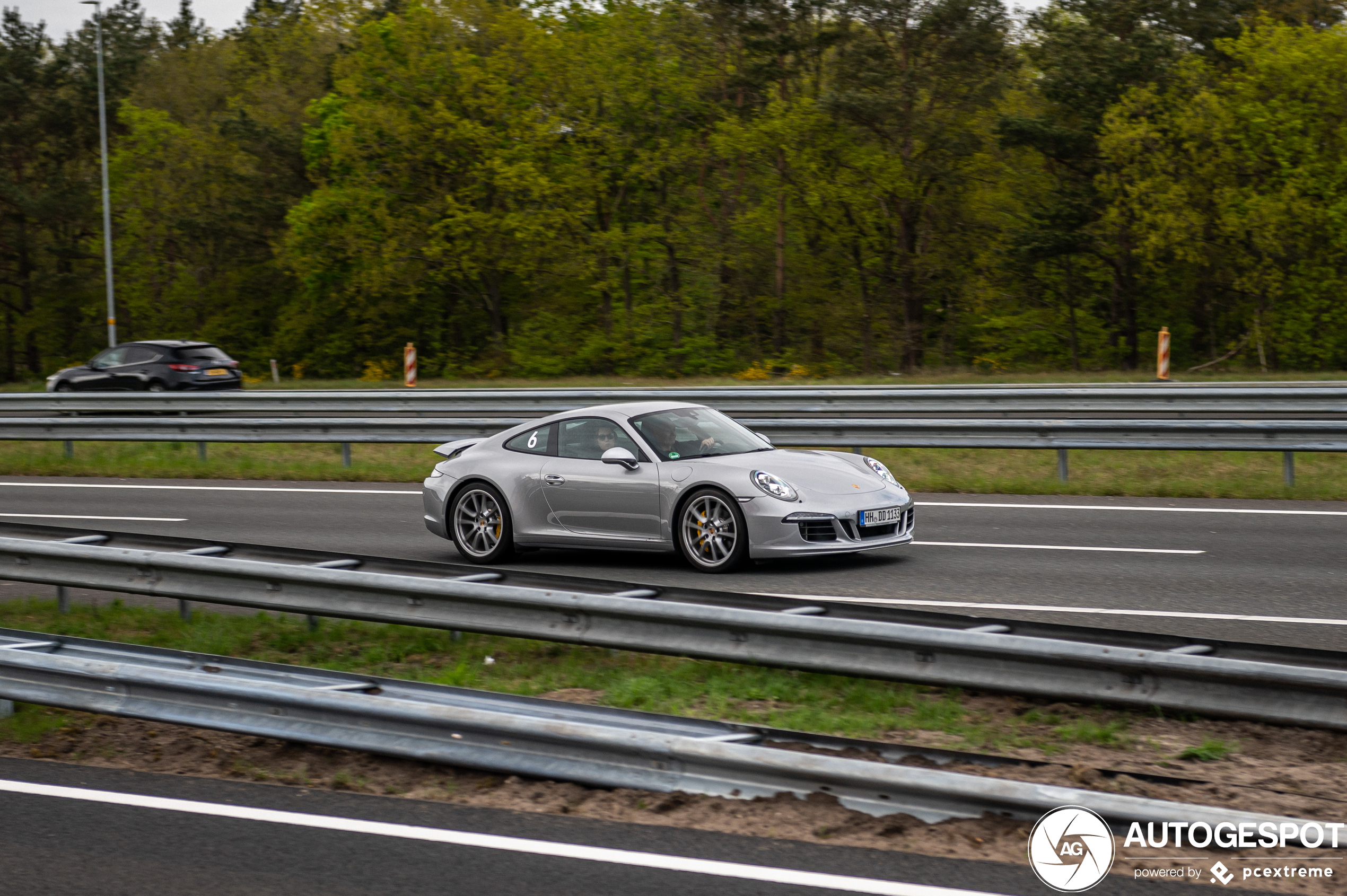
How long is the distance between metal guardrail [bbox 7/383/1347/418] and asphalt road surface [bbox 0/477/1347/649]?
3475 mm

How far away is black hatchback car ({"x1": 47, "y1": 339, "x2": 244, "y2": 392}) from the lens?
2789cm

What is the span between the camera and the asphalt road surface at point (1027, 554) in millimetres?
8805

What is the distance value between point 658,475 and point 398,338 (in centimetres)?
3984

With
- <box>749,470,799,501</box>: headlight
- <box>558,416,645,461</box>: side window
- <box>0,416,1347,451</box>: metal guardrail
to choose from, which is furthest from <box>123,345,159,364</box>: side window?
<box>749,470,799,501</box>: headlight

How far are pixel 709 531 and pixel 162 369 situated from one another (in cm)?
2083

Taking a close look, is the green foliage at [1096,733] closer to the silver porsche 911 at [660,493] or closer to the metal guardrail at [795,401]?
the silver porsche 911 at [660,493]

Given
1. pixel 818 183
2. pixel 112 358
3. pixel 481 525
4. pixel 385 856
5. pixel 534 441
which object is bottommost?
pixel 385 856

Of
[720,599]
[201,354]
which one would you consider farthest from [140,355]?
[720,599]

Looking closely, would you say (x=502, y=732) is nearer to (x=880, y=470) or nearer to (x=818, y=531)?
(x=818, y=531)

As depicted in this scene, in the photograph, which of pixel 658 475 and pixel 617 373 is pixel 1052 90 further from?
pixel 658 475

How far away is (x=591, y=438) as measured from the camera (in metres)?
10.9

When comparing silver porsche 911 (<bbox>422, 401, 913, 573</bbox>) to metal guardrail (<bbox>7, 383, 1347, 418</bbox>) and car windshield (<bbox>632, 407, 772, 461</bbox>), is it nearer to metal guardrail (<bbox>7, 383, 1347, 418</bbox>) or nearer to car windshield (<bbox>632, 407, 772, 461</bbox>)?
car windshield (<bbox>632, 407, 772, 461</bbox>)

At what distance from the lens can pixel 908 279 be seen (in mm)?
43000

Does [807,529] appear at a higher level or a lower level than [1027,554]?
higher
